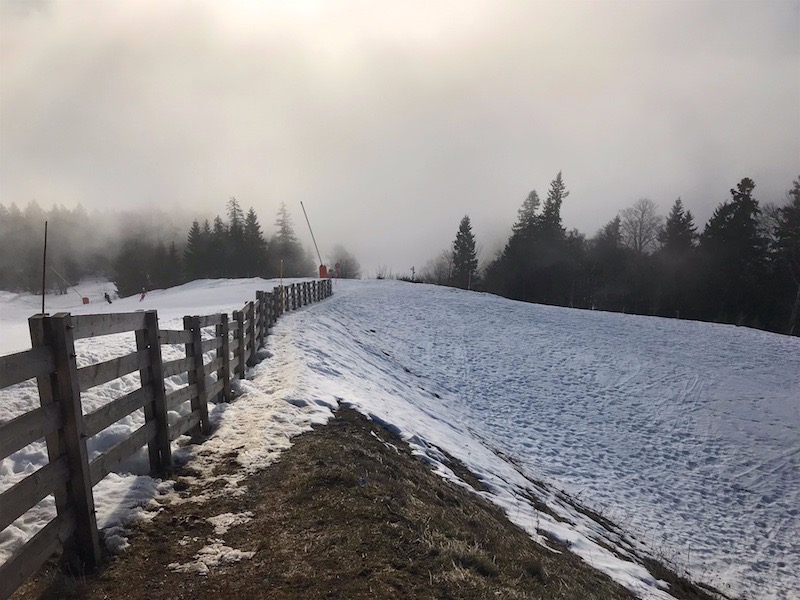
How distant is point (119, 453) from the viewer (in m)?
4.64

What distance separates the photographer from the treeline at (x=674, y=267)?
45.1 metres

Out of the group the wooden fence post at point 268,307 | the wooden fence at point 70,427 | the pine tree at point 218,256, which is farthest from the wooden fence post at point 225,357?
the pine tree at point 218,256

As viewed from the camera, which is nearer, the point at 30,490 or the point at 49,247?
the point at 30,490

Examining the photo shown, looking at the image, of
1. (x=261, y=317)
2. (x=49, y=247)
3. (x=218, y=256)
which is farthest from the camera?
(x=49, y=247)

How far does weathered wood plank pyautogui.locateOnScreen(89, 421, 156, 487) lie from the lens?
417cm

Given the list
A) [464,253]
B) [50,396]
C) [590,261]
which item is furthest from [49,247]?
[50,396]

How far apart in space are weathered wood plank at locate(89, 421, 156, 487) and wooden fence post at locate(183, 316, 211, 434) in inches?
54.3

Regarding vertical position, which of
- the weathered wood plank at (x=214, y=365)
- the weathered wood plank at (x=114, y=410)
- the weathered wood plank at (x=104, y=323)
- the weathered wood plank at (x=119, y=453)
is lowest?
the weathered wood plank at (x=119, y=453)

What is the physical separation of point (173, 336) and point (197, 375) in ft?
2.73

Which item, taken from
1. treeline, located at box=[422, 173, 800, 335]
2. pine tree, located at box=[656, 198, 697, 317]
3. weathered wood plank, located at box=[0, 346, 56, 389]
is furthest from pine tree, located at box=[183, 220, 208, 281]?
weathered wood plank, located at box=[0, 346, 56, 389]

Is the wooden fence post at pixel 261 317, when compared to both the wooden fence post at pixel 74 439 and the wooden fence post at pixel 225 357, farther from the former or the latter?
the wooden fence post at pixel 74 439

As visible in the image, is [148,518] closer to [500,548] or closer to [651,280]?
[500,548]

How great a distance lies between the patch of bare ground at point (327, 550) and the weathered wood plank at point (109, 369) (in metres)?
1.41

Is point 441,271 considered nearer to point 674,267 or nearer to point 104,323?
point 674,267
